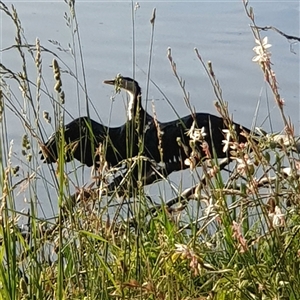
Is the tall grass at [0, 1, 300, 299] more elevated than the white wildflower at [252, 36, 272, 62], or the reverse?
the white wildflower at [252, 36, 272, 62]

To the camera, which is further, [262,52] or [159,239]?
[159,239]

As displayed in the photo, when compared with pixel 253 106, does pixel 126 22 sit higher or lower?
higher

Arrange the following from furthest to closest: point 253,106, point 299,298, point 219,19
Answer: point 219,19, point 253,106, point 299,298

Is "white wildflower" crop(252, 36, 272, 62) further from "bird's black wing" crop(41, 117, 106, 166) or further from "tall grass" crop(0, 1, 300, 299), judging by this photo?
"bird's black wing" crop(41, 117, 106, 166)

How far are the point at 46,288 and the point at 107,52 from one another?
2096 mm

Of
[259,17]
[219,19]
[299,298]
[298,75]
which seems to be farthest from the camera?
Result: [219,19]

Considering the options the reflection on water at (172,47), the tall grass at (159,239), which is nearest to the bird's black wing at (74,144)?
the tall grass at (159,239)

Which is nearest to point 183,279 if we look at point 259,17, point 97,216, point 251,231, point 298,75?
point 97,216

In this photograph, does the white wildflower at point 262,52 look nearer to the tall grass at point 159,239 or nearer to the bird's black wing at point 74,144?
the tall grass at point 159,239

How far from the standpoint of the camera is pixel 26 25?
2.87 m

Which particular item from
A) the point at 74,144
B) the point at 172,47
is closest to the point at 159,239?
the point at 74,144

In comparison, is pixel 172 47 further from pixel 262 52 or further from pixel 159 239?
pixel 262 52

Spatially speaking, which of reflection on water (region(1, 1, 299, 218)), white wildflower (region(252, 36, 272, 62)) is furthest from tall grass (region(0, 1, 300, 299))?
reflection on water (region(1, 1, 299, 218))

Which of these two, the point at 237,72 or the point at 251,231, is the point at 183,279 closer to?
the point at 251,231
